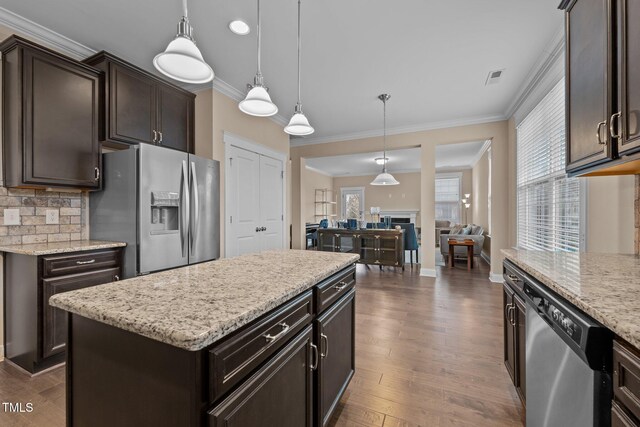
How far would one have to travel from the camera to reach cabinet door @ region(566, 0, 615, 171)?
1241mm

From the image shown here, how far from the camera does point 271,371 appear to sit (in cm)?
89

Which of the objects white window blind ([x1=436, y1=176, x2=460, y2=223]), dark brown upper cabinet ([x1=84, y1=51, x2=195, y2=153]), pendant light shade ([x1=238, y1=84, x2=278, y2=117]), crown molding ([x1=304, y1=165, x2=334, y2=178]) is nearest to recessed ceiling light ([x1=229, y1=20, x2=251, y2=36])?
pendant light shade ([x1=238, y1=84, x2=278, y2=117])

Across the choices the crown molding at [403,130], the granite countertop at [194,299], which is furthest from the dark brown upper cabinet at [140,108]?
the crown molding at [403,130]

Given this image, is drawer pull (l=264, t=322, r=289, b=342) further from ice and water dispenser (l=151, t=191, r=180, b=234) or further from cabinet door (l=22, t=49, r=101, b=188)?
cabinet door (l=22, t=49, r=101, b=188)

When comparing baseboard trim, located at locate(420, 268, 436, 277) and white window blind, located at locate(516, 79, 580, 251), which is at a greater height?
white window blind, located at locate(516, 79, 580, 251)

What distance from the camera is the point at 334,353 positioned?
1.44 metres

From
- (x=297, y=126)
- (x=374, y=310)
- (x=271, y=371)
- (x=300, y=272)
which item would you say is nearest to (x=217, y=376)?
(x=271, y=371)

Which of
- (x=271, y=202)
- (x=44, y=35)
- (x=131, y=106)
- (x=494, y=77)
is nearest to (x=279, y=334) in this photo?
(x=131, y=106)

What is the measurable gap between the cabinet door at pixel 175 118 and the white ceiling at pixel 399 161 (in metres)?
4.01

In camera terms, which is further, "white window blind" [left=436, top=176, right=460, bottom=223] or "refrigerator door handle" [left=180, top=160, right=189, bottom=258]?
"white window blind" [left=436, top=176, right=460, bottom=223]

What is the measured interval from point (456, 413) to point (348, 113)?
393 centimetres

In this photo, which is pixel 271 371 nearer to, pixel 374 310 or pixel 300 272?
pixel 300 272

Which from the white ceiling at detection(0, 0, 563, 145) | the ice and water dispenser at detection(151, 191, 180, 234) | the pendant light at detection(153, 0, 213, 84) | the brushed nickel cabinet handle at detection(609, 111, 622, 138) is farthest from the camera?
the ice and water dispenser at detection(151, 191, 180, 234)

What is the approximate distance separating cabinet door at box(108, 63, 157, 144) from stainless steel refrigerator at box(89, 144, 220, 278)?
11.2 inches
